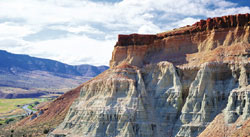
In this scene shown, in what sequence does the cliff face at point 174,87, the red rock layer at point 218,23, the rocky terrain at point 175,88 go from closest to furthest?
the rocky terrain at point 175,88, the cliff face at point 174,87, the red rock layer at point 218,23

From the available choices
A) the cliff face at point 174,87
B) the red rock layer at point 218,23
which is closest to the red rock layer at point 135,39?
the cliff face at point 174,87

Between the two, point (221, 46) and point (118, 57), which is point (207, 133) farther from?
point (118, 57)

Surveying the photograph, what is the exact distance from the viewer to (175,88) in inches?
2539

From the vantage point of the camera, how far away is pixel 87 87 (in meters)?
79.2

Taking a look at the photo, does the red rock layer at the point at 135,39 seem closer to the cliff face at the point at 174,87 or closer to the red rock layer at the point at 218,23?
the cliff face at the point at 174,87

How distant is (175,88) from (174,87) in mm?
484

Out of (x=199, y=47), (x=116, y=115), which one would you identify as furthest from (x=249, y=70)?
(x=116, y=115)

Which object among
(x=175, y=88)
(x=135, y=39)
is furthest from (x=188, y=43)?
(x=135, y=39)

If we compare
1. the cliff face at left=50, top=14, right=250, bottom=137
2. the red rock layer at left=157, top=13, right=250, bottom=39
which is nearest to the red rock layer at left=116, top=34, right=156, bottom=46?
the cliff face at left=50, top=14, right=250, bottom=137

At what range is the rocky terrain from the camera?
5741cm

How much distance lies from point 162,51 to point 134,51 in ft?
21.9

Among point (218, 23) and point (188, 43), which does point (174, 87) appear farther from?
point (218, 23)

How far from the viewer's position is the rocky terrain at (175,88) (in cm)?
5741

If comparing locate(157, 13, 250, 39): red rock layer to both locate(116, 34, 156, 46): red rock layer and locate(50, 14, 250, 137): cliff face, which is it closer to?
locate(50, 14, 250, 137): cliff face
